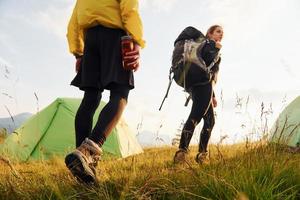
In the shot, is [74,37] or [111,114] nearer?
[111,114]

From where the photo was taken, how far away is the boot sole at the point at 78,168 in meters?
2.93

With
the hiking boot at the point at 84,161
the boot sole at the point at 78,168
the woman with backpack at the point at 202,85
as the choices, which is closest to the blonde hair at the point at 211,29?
the woman with backpack at the point at 202,85

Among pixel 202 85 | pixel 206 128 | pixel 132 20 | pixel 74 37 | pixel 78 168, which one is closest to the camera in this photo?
pixel 78 168

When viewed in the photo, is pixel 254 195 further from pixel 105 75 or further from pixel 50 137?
pixel 50 137

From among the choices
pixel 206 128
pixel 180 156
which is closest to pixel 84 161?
pixel 180 156

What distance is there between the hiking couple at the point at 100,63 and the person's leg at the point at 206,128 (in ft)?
6.84

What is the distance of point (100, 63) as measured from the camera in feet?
12.0

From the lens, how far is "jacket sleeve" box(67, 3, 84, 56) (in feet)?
13.4

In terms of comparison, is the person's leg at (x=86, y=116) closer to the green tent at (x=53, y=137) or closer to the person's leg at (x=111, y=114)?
the person's leg at (x=111, y=114)

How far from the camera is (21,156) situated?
709 centimetres

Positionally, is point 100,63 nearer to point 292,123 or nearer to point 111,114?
point 111,114

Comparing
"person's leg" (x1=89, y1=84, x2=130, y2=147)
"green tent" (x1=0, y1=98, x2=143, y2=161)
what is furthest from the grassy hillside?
"green tent" (x1=0, y1=98, x2=143, y2=161)

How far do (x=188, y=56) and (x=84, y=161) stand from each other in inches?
107

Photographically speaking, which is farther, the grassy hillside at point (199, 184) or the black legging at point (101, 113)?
the black legging at point (101, 113)
